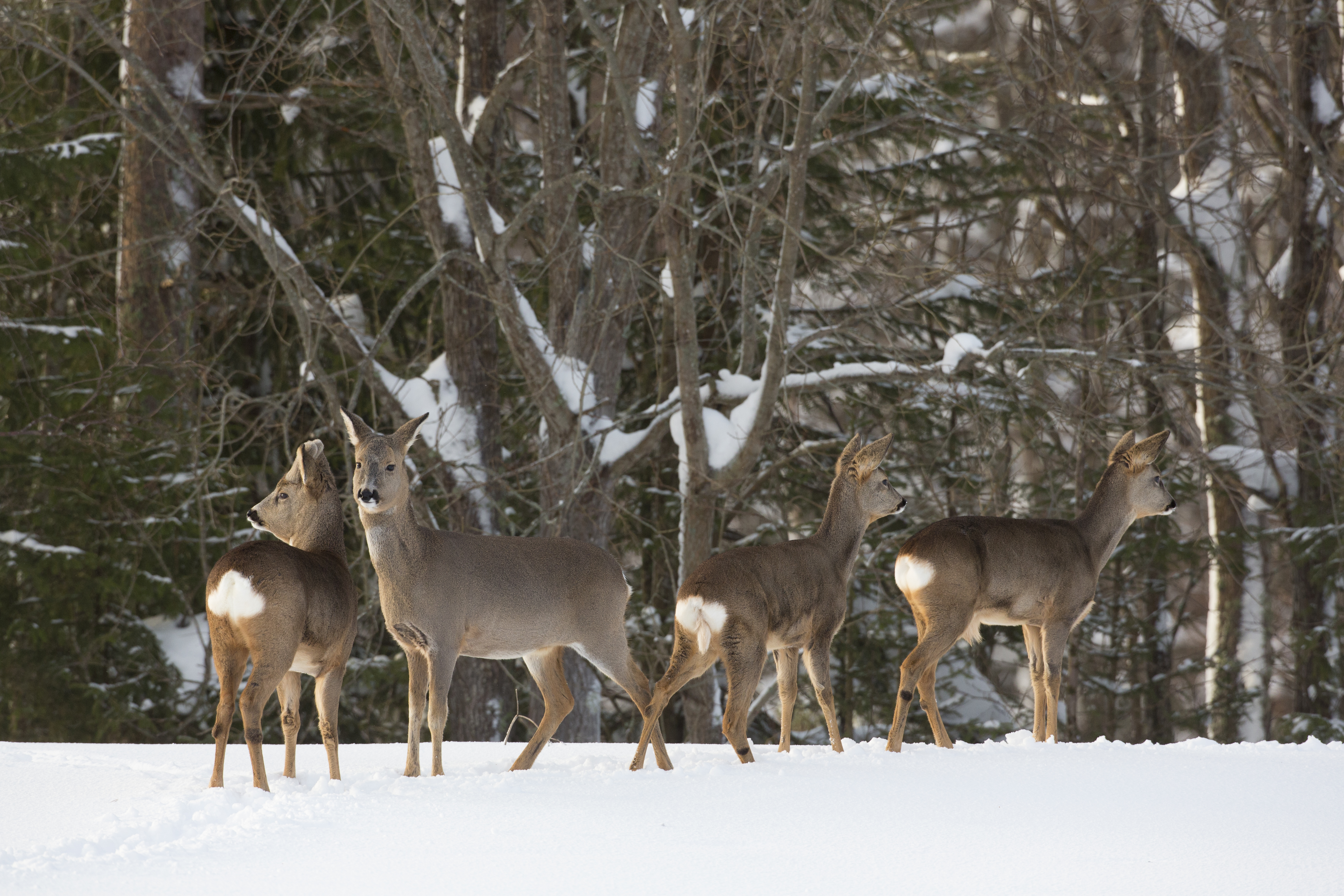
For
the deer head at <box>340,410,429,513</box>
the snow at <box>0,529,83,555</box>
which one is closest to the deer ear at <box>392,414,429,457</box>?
the deer head at <box>340,410,429,513</box>

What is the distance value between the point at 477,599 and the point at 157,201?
880 cm

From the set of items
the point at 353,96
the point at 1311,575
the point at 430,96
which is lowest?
the point at 1311,575

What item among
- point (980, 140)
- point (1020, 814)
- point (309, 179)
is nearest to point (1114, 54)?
point (980, 140)

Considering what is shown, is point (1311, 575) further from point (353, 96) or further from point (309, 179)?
point (309, 179)

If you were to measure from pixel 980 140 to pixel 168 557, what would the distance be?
9018 mm

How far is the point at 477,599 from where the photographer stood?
630cm

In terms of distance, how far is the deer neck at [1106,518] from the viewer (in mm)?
7848

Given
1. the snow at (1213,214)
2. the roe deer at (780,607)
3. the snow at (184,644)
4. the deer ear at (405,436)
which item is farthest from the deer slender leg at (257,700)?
the snow at (1213,214)

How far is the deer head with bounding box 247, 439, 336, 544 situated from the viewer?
6.62m

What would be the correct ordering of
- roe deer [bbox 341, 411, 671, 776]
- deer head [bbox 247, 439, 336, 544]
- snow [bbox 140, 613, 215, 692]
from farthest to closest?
snow [bbox 140, 613, 215, 692] → deer head [bbox 247, 439, 336, 544] → roe deer [bbox 341, 411, 671, 776]

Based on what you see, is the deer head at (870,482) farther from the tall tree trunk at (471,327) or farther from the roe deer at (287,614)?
the tall tree trunk at (471,327)

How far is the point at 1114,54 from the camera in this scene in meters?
13.6

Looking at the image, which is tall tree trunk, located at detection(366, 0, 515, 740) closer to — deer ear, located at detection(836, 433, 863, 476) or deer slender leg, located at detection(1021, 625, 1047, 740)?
deer ear, located at detection(836, 433, 863, 476)

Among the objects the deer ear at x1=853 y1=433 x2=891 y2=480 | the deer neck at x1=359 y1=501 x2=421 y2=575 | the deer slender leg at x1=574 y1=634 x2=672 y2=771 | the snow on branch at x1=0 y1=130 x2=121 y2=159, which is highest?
the snow on branch at x1=0 y1=130 x2=121 y2=159
